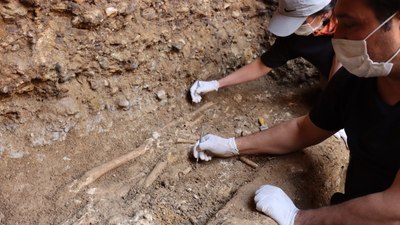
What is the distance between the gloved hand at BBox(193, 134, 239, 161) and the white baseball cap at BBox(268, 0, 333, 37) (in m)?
0.60

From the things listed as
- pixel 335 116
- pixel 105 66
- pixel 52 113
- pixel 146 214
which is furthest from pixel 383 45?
pixel 52 113

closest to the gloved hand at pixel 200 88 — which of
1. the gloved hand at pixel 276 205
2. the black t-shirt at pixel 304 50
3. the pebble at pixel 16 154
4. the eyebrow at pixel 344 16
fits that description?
the black t-shirt at pixel 304 50

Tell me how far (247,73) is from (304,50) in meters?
0.32

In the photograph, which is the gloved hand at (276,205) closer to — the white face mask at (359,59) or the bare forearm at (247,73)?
the white face mask at (359,59)

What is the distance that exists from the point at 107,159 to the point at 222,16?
105 cm

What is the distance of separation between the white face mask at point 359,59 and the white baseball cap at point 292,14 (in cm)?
65

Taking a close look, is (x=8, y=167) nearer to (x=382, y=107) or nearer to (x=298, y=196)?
(x=298, y=196)

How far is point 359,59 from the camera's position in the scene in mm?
1541

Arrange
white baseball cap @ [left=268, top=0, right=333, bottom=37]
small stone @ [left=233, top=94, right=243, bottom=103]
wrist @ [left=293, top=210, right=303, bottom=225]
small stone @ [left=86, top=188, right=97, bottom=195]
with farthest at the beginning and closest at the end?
small stone @ [left=233, top=94, right=243, bottom=103] < white baseball cap @ [left=268, top=0, right=333, bottom=37] < small stone @ [left=86, top=188, right=97, bottom=195] < wrist @ [left=293, top=210, right=303, bottom=225]

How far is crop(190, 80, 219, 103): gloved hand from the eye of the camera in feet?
8.18

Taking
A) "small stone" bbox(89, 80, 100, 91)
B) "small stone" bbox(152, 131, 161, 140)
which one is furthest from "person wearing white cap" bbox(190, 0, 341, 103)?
"small stone" bbox(89, 80, 100, 91)

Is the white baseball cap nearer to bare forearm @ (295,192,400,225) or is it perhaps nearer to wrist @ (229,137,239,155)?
wrist @ (229,137,239,155)

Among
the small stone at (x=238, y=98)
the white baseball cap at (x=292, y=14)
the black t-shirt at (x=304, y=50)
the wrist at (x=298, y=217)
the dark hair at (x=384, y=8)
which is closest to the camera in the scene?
the dark hair at (x=384, y=8)

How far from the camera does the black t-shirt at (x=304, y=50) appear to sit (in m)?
2.38
